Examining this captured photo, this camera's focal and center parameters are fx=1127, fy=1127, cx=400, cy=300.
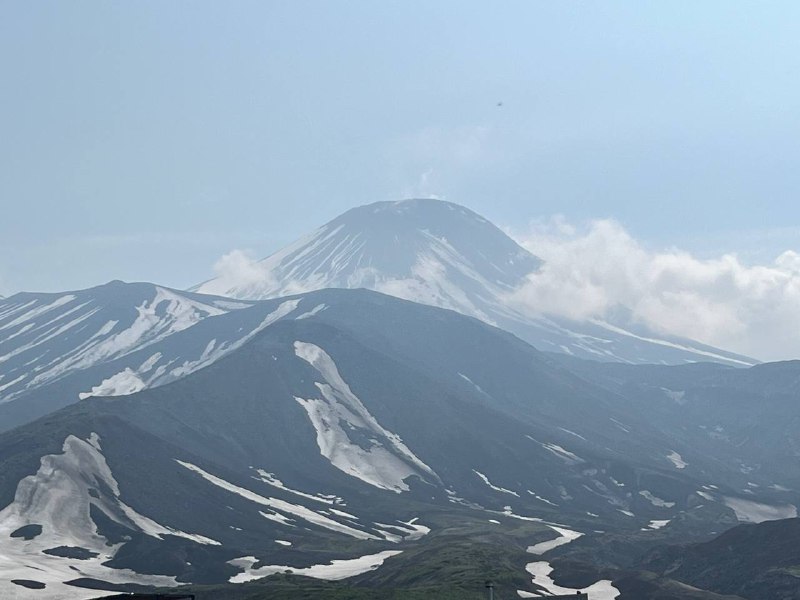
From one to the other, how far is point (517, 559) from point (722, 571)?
102 ft

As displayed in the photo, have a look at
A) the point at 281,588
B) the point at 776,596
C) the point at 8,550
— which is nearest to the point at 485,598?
the point at 281,588

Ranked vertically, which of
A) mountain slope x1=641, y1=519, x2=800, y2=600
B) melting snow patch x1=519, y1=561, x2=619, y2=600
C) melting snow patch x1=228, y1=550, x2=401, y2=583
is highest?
mountain slope x1=641, y1=519, x2=800, y2=600

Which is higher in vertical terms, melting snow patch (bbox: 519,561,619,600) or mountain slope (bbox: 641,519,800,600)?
mountain slope (bbox: 641,519,800,600)

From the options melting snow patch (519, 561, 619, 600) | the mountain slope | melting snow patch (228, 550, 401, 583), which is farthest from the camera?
melting snow patch (228, 550, 401, 583)

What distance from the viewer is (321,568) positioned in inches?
7239

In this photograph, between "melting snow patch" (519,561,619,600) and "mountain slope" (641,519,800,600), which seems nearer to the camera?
"mountain slope" (641,519,800,600)

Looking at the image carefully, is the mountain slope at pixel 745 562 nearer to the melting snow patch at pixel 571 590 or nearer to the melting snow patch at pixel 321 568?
the melting snow patch at pixel 571 590

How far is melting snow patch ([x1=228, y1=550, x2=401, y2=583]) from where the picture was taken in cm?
17375

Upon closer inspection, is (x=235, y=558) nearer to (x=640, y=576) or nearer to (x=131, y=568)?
(x=131, y=568)

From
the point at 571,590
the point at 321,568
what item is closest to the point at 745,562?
the point at 571,590

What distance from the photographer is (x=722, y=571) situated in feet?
505

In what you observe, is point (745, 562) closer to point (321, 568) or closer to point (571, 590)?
point (571, 590)

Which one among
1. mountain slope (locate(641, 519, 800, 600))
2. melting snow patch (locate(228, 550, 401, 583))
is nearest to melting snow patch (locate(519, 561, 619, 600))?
mountain slope (locate(641, 519, 800, 600))

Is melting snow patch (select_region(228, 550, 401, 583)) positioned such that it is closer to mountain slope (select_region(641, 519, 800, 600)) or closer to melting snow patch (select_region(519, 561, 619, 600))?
→ melting snow patch (select_region(519, 561, 619, 600))
